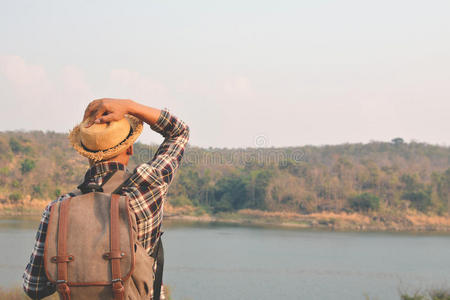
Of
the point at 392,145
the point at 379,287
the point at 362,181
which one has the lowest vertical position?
the point at 379,287

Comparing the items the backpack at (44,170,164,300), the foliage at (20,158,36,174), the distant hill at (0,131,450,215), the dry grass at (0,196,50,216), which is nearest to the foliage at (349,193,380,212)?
the distant hill at (0,131,450,215)

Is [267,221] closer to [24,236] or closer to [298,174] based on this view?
[298,174]

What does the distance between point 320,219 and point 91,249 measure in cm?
4179

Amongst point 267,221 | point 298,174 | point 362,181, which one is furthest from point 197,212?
point 362,181

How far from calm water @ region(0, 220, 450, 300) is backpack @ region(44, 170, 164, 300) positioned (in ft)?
40.5

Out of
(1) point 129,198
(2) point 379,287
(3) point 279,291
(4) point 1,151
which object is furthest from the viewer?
(4) point 1,151

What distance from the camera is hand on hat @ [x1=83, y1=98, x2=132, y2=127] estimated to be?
1.52m

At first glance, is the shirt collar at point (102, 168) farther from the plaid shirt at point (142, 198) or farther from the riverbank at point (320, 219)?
the riverbank at point (320, 219)

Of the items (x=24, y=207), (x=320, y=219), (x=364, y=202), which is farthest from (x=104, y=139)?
(x=320, y=219)

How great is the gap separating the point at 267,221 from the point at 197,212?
577 centimetres

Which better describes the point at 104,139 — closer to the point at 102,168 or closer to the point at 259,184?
the point at 102,168

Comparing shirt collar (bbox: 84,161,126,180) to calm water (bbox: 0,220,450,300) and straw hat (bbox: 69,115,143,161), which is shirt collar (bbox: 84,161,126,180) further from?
calm water (bbox: 0,220,450,300)

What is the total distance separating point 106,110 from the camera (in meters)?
1.53

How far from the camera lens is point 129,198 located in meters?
1.48
